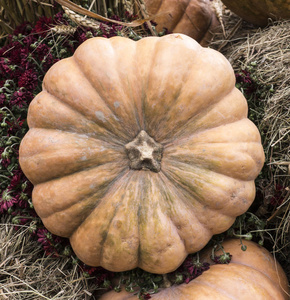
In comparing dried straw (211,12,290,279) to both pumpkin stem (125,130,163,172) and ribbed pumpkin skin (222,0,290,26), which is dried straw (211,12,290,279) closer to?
ribbed pumpkin skin (222,0,290,26)

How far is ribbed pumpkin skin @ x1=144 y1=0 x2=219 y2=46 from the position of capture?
2732mm

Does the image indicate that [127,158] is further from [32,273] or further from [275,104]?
[275,104]

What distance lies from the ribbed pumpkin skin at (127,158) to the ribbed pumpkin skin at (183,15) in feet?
3.97

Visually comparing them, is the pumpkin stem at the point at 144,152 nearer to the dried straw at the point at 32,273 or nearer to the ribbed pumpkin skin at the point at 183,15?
the dried straw at the point at 32,273

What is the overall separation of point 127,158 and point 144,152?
103 mm

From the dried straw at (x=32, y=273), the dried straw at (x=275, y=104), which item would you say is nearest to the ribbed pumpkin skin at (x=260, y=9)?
the dried straw at (x=275, y=104)

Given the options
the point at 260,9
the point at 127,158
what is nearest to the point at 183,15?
the point at 260,9

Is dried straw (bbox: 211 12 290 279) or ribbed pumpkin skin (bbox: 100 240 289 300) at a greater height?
dried straw (bbox: 211 12 290 279)

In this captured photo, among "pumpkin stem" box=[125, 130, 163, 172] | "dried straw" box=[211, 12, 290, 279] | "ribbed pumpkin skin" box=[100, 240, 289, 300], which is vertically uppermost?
"pumpkin stem" box=[125, 130, 163, 172]

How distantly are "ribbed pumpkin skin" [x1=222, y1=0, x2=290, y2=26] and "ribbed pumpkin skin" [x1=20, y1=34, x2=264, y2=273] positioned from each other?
89 cm

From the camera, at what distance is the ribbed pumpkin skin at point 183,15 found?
8.96 feet

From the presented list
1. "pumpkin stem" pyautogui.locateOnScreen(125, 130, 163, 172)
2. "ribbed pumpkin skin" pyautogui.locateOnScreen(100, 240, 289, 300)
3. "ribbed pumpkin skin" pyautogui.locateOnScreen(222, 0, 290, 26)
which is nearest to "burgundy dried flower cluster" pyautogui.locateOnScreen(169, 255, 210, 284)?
"ribbed pumpkin skin" pyautogui.locateOnScreen(100, 240, 289, 300)

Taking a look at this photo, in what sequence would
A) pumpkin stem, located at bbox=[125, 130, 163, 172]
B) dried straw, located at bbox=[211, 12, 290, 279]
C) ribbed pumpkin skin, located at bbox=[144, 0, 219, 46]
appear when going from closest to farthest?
pumpkin stem, located at bbox=[125, 130, 163, 172], dried straw, located at bbox=[211, 12, 290, 279], ribbed pumpkin skin, located at bbox=[144, 0, 219, 46]

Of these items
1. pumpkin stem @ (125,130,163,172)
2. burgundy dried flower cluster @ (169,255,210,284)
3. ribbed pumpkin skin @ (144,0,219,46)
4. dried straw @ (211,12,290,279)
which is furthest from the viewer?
ribbed pumpkin skin @ (144,0,219,46)
